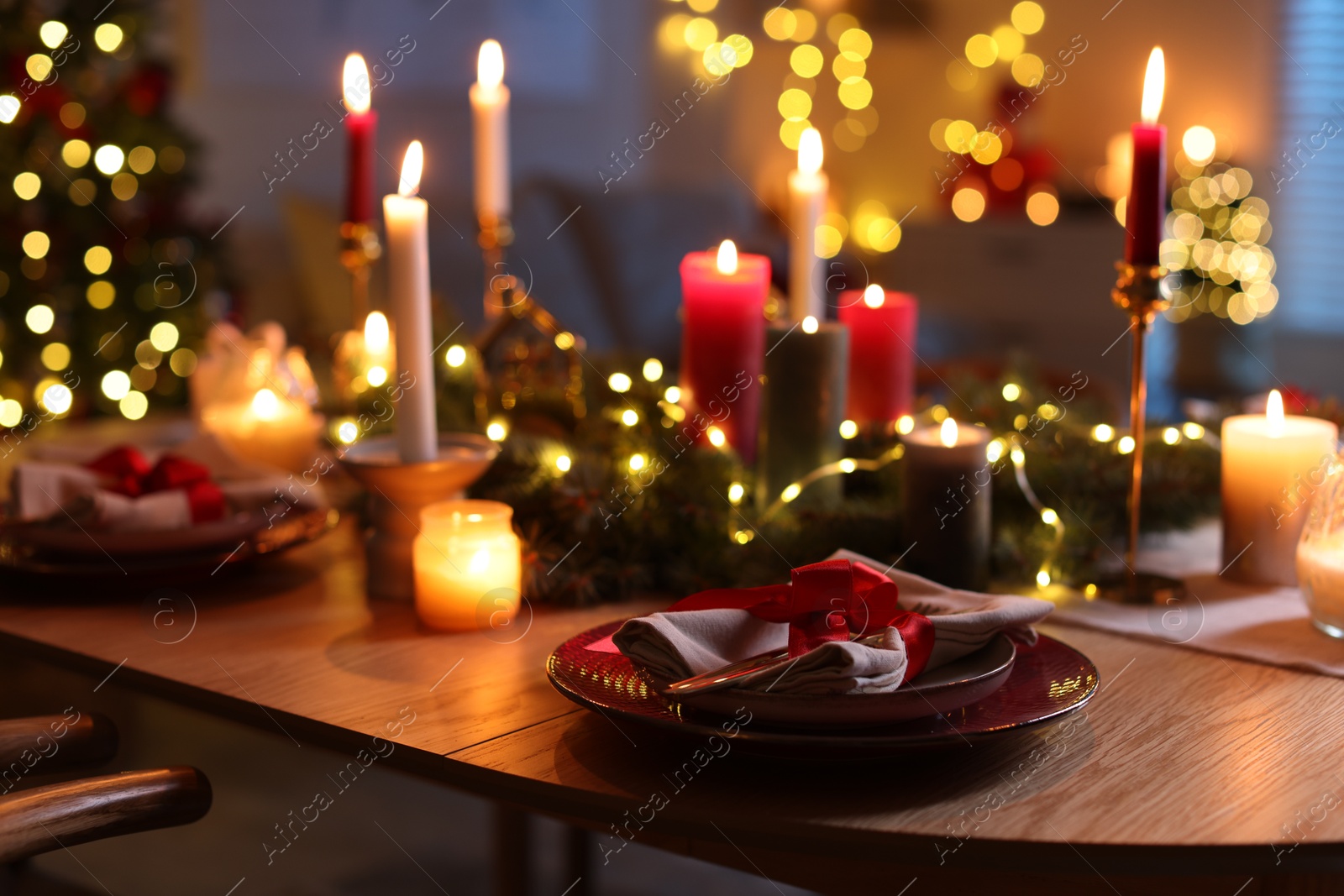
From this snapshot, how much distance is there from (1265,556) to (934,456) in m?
0.30

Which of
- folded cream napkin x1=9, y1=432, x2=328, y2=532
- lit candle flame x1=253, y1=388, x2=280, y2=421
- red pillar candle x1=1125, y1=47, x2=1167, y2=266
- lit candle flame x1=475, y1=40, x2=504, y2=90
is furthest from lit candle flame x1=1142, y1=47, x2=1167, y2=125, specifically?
lit candle flame x1=253, y1=388, x2=280, y2=421

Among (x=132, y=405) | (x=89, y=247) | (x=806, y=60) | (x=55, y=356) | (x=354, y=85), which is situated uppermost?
(x=806, y=60)

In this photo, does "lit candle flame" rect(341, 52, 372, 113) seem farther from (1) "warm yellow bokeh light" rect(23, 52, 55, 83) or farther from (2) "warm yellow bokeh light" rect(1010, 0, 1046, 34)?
(2) "warm yellow bokeh light" rect(1010, 0, 1046, 34)

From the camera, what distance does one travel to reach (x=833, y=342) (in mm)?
1085

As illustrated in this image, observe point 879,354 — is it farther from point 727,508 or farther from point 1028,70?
point 1028,70

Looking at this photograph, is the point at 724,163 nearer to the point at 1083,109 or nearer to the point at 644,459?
the point at 1083,109

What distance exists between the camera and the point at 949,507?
990 millimetres

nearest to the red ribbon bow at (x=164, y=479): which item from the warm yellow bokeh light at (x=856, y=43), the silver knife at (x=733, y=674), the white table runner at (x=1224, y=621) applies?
the silver knife at (x=733, y=674)

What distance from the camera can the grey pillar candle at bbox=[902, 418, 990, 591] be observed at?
0.99 m

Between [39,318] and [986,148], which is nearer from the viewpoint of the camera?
[39,318]

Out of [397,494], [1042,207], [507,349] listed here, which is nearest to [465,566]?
[397,494]

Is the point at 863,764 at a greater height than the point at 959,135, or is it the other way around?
the point at 959,135

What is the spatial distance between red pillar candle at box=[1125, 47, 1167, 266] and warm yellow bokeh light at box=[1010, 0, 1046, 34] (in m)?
3.43

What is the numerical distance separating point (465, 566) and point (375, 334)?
0.56 metres
